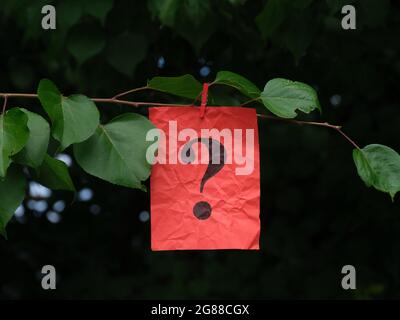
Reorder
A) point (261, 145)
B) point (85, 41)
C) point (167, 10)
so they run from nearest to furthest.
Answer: point (167, 10), point (85, 41), point (261, 145)

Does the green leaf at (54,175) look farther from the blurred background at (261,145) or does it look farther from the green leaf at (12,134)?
the blurred background at (261,145)

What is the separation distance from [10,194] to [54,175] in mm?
75

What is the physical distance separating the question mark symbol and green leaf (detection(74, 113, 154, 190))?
2.4 inches

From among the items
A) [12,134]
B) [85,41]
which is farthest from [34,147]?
[85,41]

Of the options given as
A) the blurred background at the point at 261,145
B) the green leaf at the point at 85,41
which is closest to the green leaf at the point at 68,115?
the blurred background at the point at 261,145

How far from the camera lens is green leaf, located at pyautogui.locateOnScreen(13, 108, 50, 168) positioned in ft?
3.93

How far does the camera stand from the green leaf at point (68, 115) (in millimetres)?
1193

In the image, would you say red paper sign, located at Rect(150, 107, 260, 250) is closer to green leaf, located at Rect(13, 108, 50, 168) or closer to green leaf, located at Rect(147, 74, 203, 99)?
green leaf, located at Rect(147, 74, 203, 99)

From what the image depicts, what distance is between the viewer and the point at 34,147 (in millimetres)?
1201

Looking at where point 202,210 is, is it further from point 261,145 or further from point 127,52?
point 261,145

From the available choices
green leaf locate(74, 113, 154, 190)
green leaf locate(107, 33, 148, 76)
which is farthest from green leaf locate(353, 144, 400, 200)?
green leaf locate(107, 33, 148, 76)

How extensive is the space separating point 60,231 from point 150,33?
1.27 meters

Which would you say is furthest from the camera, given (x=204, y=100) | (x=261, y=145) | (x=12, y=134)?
(x=261, y=145)

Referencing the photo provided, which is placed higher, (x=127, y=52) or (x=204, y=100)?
(x=127, y=52)
